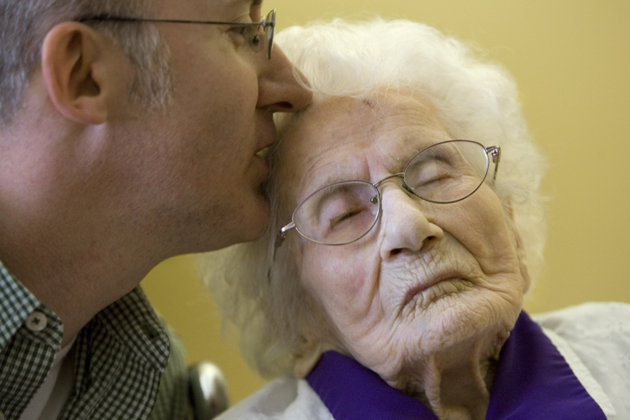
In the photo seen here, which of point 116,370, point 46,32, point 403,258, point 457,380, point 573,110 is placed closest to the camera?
point 46,32

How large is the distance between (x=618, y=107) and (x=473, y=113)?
135 cm

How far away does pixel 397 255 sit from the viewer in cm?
140

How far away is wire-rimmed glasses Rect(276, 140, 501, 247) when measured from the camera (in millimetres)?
1470

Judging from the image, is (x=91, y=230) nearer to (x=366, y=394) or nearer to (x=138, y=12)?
(x=138, y=12)

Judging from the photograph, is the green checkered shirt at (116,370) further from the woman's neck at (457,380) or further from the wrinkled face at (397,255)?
the woman's neck at (457,380)

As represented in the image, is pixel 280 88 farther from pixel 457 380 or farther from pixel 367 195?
pixel 457 380

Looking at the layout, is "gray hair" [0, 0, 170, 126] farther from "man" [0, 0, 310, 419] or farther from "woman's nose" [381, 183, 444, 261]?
"woman's nose" [381, 183, 444, 261]

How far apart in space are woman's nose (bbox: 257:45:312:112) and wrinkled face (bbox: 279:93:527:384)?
1.7 inches

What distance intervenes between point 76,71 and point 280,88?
0.41 metres

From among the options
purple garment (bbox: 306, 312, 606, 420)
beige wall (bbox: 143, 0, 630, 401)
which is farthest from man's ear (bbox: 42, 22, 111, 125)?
beige wall (bbox: 143, 0, 630, 401)

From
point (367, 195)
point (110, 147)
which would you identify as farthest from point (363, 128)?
point (110, 147)

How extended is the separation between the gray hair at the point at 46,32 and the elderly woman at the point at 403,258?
36cm

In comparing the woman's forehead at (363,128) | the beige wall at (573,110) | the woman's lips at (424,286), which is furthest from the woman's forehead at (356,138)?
the beige wall at (573,110)

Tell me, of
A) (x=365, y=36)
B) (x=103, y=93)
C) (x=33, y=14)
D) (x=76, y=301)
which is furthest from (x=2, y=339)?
(x=365, y=36)
